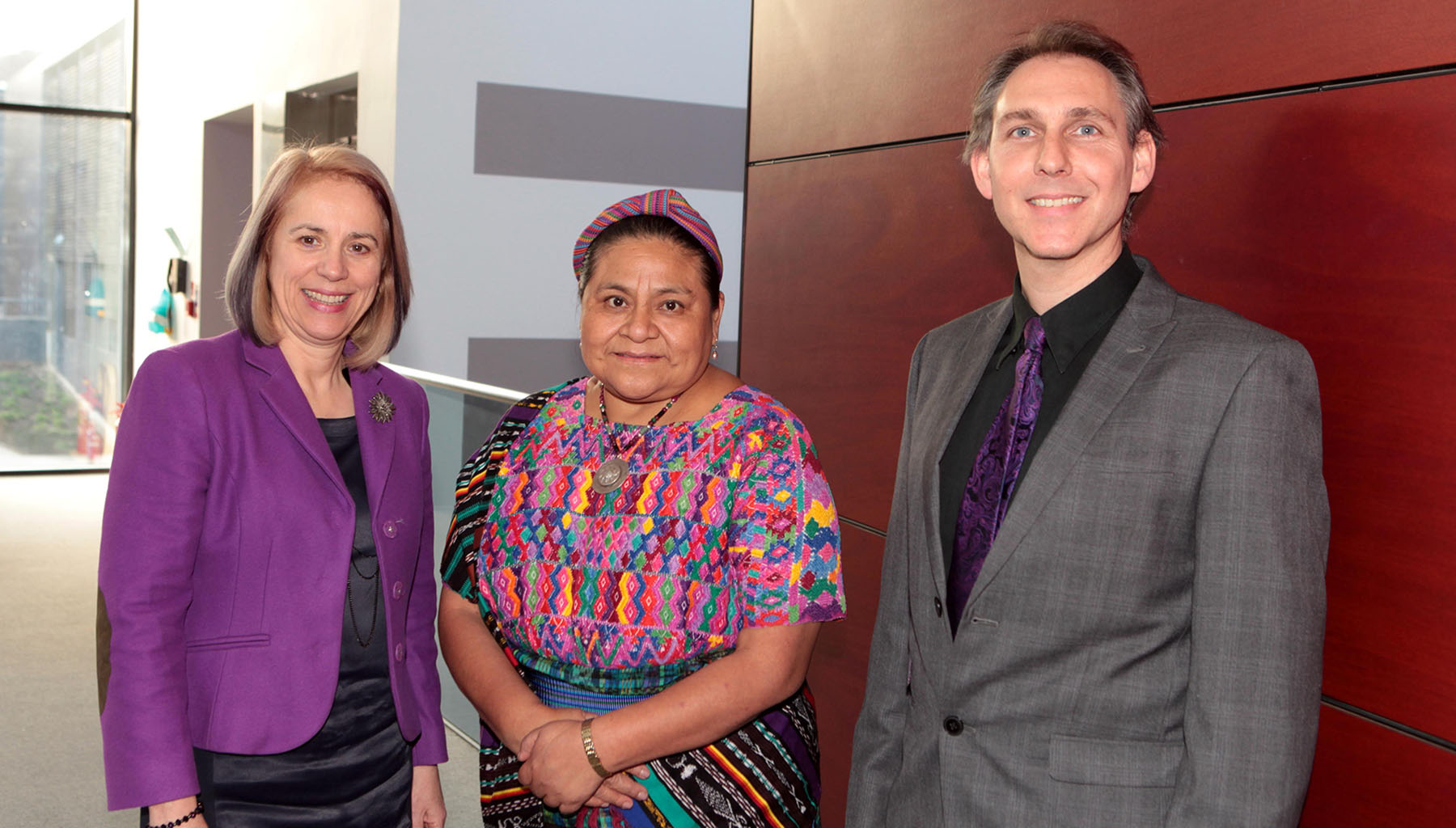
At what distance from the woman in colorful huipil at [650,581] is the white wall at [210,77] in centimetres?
479

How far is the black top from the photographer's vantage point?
5.12 feet

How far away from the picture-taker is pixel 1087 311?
1570 mm

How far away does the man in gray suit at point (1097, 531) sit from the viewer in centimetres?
131

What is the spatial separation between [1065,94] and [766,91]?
5.47ft

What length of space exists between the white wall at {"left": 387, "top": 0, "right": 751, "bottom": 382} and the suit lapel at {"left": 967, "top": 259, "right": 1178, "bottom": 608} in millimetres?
4774

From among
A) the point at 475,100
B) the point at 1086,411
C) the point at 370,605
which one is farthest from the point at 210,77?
the point at 1086,411

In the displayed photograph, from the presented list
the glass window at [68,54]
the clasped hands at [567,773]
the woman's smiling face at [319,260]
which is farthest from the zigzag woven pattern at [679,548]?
the glass window at [68,54]

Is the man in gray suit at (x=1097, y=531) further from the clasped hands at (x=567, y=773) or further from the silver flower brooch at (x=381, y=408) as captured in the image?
the silver flower brooch at (x=381, y=408)

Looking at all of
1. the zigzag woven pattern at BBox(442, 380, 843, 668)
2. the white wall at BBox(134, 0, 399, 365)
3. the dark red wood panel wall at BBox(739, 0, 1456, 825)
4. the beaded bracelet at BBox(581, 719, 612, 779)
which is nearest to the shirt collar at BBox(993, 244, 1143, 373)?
the dark red wood panel wall at BBox(739, 0, 1456, 825)

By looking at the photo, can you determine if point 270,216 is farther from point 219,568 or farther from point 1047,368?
point 1047,368

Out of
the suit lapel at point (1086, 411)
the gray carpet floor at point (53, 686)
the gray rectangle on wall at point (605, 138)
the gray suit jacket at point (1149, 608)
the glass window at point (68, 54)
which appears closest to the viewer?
the gray suit jacket at point (1149, 608)

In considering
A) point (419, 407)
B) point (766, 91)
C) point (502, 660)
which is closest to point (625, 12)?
point (766, 91)

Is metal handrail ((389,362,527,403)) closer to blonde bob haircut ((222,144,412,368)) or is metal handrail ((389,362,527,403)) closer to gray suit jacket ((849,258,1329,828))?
blonde bob haircut ((222,144,412,368))

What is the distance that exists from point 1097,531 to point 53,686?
533 cm
